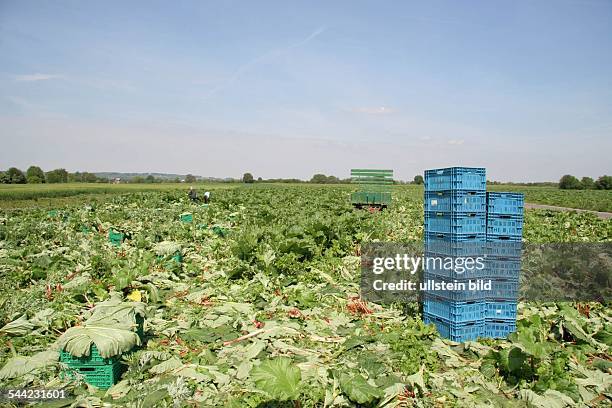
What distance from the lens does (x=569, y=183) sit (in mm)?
87438

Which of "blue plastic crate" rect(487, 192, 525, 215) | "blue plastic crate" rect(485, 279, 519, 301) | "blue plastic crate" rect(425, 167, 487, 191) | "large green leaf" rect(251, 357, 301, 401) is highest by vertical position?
"blue plastic crate" rect(425, 167, 487, 191)

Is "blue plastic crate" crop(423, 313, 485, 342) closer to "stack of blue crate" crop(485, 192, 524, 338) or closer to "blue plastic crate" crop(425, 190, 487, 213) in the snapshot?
"stack of blue crate" crop(485, 192, 524, 338)

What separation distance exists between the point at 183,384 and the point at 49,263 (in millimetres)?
6264

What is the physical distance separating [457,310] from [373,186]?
16.9m

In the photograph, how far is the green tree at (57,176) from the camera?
315 feet

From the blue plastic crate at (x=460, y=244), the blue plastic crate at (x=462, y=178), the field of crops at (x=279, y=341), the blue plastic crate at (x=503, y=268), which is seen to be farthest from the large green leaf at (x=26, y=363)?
the blue plastic crate at (x=503, y=268)

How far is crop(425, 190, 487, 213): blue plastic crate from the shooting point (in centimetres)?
491

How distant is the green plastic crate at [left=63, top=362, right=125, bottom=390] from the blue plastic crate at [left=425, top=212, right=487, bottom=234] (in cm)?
443

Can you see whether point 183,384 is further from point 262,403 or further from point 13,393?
point 13,393

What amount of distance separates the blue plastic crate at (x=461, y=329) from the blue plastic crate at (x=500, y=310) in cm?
18

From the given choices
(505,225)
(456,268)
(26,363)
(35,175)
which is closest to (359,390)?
(456,268)

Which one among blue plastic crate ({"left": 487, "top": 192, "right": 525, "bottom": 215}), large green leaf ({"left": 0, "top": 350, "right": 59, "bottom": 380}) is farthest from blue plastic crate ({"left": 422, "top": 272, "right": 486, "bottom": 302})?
large green leaf ({"left": 0, "top": 350, "right": 59, "bottom": 380})

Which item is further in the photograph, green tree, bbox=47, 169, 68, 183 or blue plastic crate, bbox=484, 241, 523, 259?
green tree, bbox=47, 169, 68, 183

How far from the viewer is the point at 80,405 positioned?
3.80m
